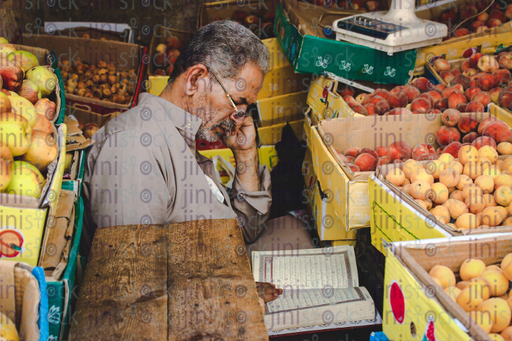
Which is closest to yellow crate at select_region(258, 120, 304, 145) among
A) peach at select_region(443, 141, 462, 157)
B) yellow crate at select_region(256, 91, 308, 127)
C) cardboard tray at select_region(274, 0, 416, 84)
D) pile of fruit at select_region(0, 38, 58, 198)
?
yellow crate at select_region(256, 91, 308, 127)

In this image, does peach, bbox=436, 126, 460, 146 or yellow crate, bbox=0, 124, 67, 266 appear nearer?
yellow crate, bbox=0, 124, 67, 266

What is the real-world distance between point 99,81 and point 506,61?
3.24 metres

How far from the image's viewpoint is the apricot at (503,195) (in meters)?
1.52

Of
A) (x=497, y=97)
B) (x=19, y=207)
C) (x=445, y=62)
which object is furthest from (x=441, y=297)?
(x=445, y=62)

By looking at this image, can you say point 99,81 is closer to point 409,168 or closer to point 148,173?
point 148,173

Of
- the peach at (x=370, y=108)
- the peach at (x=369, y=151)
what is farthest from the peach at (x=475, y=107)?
the peach at (x=369, y=151)

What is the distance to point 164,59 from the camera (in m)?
3.89

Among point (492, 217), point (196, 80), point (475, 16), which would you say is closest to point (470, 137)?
point (492, 217)

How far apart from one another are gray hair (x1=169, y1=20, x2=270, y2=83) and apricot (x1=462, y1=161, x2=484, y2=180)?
101 cm

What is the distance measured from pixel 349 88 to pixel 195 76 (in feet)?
4.85

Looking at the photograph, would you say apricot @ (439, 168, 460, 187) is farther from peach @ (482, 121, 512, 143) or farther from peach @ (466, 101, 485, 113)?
peach @ (466, 101, 485, 113)

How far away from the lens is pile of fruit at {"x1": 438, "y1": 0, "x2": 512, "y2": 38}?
10.7ft

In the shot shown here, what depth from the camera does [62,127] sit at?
1335 mm

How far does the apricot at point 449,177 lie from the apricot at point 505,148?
0.40 m
